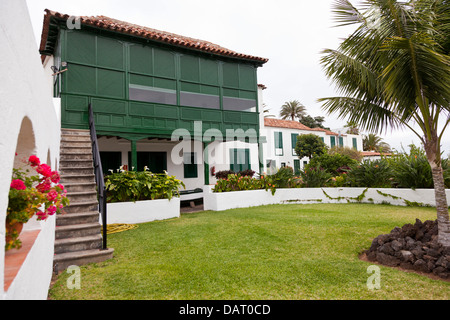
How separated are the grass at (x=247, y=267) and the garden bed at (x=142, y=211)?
104 centimetres

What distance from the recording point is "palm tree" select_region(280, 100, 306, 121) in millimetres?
38656

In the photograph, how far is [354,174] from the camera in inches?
412

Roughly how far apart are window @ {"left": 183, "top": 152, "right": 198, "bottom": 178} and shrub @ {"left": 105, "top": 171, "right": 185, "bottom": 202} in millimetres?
5595

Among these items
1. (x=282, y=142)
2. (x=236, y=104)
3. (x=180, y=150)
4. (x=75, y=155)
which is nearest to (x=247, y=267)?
(x=75, y=155)

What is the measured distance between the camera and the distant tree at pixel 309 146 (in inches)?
925

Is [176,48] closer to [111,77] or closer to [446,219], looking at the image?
[111,77]

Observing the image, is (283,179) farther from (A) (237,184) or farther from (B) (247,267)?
(B) (247,267)

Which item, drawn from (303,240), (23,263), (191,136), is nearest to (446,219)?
(303,240)

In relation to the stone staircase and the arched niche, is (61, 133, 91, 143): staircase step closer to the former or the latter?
the stone staircase

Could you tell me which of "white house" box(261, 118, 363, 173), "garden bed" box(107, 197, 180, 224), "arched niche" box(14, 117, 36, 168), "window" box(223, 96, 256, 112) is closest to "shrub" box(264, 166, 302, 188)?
"garden bed" box(107, 197, 180, 224)

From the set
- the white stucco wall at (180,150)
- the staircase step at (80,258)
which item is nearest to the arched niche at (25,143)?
the staircase step at (80,258)

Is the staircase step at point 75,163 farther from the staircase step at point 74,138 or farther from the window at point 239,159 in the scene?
the window at point 239,159

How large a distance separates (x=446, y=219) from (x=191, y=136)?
8491 millimetres

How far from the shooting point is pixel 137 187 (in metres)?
7.14
